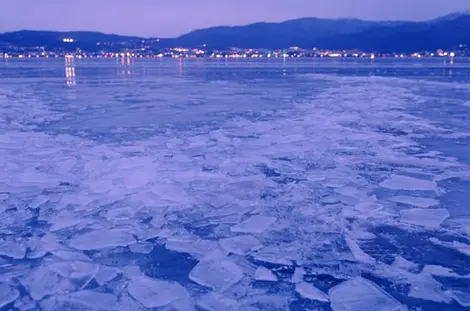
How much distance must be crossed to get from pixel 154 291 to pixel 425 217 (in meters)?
2.09

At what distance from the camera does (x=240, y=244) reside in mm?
2805

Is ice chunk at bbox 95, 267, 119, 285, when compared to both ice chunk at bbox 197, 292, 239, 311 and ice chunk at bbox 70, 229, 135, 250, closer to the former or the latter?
ice chunk at bbox 70, 229, 135, 250

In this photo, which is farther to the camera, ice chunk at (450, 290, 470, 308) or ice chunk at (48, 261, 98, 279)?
ice chunk at (48, 261, 98, 279)

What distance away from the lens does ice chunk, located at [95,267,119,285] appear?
236 cm

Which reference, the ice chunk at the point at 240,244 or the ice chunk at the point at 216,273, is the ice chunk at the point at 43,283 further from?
the ice chunk at the point at 240,244

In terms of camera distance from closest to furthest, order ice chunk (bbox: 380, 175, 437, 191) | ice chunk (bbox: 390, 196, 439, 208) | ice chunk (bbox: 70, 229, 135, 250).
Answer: ice chunk (bbox: 70, 229, 135, 250), ice chunk (bbox: 390, 196, 439, 208), ice chunk (bbox: 380, 175, 437, 191)

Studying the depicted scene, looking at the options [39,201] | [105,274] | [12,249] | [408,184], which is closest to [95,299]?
[105,274]

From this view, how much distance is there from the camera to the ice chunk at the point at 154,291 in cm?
215

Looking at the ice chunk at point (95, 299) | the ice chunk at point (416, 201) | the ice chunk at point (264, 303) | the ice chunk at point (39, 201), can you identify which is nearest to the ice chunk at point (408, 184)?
the ice chunk at point (416, 201)

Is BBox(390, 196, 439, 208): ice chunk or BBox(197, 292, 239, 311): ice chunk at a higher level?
BBox(390, 196, 439, 208): ice chunk

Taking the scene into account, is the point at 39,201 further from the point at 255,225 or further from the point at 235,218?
the point at 255,225

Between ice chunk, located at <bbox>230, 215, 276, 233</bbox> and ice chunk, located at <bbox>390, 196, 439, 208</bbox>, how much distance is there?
1140 mm

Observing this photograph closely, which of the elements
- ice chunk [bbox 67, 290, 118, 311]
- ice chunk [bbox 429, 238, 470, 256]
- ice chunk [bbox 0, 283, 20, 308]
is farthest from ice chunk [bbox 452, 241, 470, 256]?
ice chunk [bbox 0, 283, 20, 308]

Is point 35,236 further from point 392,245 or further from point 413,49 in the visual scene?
point 413,49
